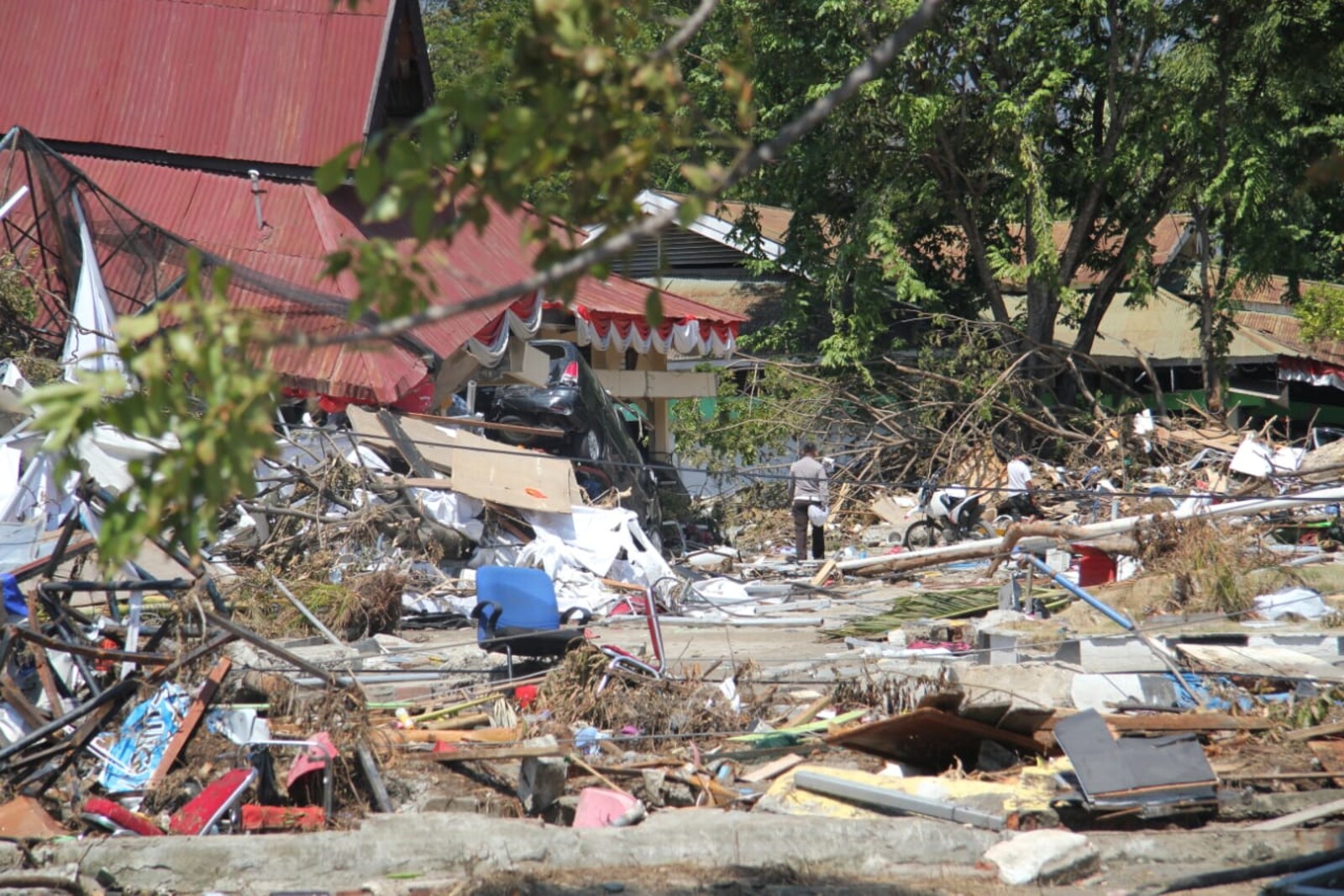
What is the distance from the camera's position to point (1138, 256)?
20.6 m

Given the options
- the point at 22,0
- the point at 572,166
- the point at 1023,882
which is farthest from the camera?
the point at 22,0

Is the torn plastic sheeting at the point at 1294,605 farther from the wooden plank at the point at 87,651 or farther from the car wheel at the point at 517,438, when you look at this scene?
the car wheel at the point at 517,438

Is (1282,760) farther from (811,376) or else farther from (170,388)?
(811,376)

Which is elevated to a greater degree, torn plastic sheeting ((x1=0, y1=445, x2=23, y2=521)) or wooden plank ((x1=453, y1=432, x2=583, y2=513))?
wooden plank ((x1=453, y1=432, x2=583, y2=513))

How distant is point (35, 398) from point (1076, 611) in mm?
9231

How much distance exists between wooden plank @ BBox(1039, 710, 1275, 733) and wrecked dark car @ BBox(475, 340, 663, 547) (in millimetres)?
8665

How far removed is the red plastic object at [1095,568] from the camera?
1231cm

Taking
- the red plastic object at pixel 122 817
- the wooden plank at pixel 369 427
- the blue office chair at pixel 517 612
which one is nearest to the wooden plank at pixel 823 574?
the wooden plank at pixel 369 427

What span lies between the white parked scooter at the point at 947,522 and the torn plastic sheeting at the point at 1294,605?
5864 millimetres

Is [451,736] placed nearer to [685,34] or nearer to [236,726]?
[236,726]

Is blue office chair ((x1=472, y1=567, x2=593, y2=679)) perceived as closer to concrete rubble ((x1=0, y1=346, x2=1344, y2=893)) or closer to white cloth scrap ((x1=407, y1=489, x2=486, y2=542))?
concrete rubble ((x1=0, y1=346, x2=1344, y2=893))

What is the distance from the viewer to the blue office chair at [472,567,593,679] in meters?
8.47

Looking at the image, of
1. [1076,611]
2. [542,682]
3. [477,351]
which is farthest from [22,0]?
[1076,611]

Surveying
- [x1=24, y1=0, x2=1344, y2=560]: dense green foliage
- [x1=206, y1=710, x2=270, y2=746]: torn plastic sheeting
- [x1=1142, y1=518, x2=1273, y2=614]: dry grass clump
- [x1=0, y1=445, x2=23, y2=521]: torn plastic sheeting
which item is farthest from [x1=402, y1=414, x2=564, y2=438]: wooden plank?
[x1=206, y1=710, x2=270, y2=746]: torn plastic sheeting
